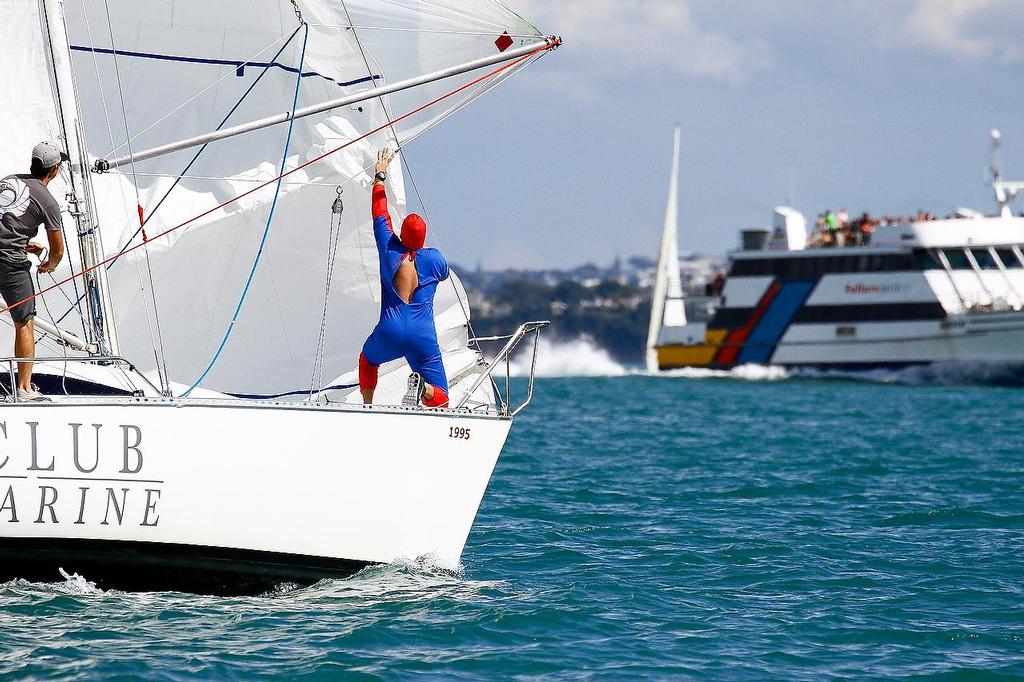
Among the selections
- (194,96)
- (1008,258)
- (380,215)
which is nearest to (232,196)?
(194,96)

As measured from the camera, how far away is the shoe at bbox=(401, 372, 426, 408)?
8.02 meters

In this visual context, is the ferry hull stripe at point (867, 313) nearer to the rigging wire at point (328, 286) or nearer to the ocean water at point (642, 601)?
the ocean water at point (642, 601)

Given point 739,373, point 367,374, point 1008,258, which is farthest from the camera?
point 739,373

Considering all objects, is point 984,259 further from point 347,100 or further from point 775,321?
point 347,100

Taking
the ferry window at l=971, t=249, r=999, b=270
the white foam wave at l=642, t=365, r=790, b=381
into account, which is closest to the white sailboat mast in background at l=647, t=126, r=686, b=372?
the white foam wave at l=642, t=365, r=790, b=381

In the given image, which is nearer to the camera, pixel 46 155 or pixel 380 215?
pixel 46 155

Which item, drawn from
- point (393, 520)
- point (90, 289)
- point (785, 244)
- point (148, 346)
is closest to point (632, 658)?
point (393, 520)

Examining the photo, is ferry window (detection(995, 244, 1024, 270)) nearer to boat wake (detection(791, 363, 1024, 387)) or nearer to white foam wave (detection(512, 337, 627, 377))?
boat wake (detection(791, 363, 1024, 387))

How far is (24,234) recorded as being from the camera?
7840 millimetres

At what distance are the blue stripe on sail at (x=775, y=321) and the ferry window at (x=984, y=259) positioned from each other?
5337 millimetres

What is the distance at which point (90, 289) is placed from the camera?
838cm

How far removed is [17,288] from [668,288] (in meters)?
49.0

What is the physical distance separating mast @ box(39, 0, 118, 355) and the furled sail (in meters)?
0.92

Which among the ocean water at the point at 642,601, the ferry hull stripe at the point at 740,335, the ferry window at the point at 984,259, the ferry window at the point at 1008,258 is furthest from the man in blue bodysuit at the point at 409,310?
the ferry hull stripe at the point at 740,335
